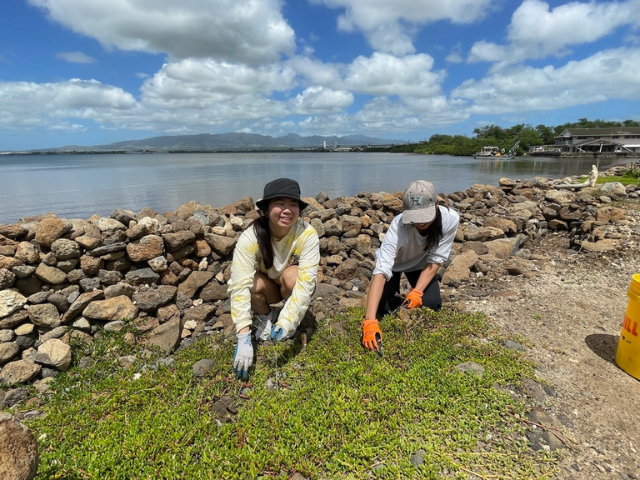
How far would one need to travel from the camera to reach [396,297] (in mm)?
4238

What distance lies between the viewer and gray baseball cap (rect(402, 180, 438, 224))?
3311mm

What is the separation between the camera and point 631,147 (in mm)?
60062

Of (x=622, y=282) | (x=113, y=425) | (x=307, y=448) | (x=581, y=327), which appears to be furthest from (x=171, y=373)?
(x=622, y=282)

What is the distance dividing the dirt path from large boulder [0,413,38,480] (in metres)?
2.94

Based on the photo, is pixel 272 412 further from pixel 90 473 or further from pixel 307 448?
pixel 90 473

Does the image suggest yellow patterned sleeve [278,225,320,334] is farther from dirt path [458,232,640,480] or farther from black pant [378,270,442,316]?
dirt path [458,232,640,480]

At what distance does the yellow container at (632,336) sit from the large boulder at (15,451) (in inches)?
167

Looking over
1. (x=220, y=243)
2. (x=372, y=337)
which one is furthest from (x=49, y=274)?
(x=372, y=337)

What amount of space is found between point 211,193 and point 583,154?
72788mm

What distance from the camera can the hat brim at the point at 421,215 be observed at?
10.8 ft

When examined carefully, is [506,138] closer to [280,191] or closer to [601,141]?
[601,141]

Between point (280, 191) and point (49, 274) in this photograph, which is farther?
point (49, 274)

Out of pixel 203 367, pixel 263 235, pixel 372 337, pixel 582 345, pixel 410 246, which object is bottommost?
pixel 203 367

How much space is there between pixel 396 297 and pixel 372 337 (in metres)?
1.12
